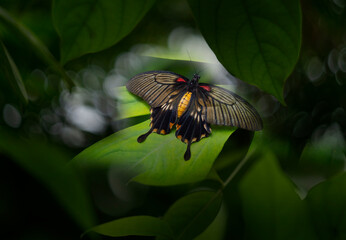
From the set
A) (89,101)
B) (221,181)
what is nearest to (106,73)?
(89,101)

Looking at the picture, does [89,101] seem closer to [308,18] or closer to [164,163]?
[164,163]

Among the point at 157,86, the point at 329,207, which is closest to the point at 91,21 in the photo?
the point at 157,86

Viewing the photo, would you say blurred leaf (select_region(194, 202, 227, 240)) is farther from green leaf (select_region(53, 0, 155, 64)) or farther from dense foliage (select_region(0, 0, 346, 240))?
green leaf (select_region(53, 0, 155, 64))

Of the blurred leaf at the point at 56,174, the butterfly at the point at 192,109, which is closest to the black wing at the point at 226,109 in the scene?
the butterfly at the point at 192,109

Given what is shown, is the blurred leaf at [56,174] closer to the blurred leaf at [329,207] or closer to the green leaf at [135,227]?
the green leaf at [135,227]

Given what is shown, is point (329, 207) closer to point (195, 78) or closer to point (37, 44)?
point (195, 78)

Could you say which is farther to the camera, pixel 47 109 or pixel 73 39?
pixel 47 109

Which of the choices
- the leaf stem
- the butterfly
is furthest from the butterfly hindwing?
the leaf stem
